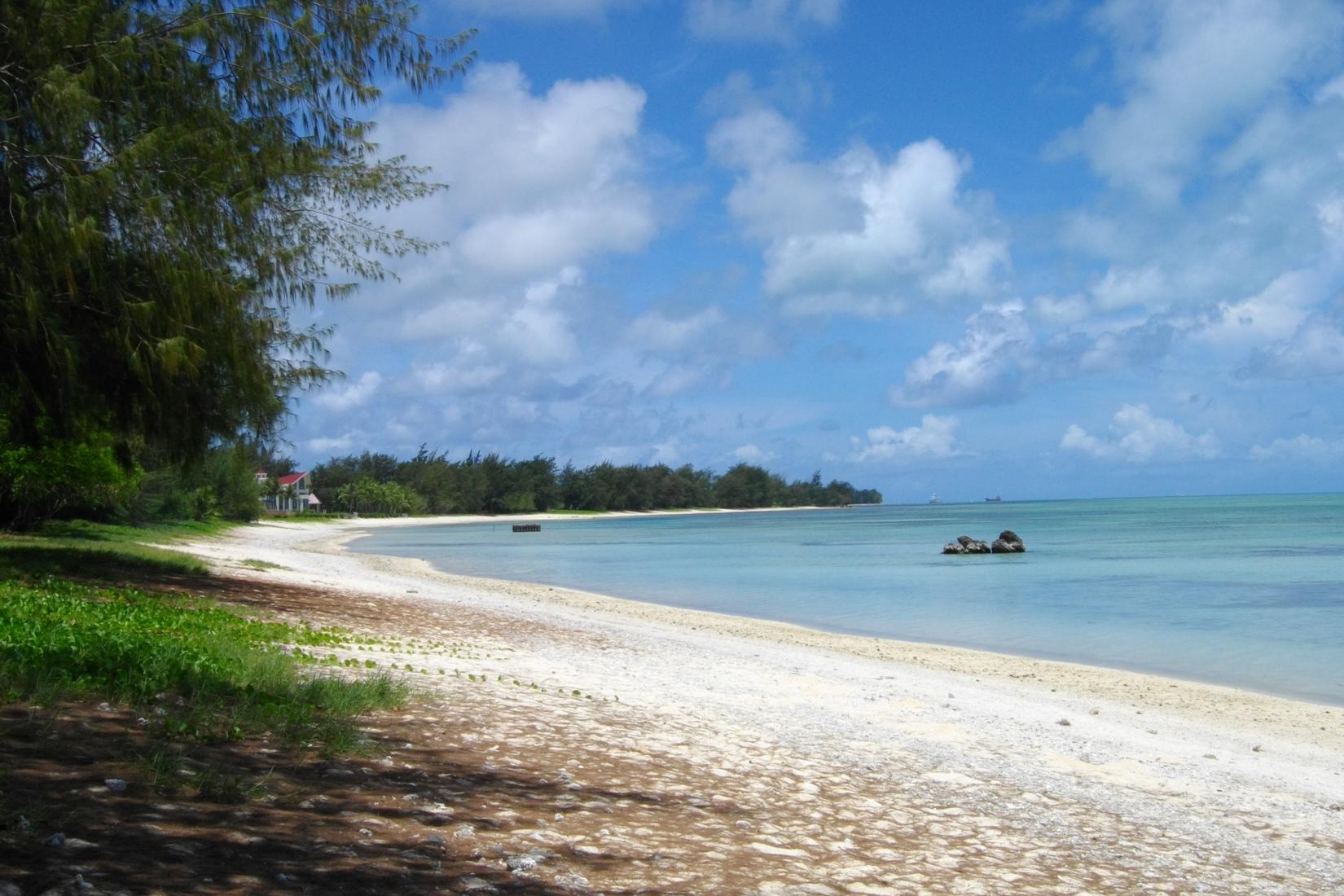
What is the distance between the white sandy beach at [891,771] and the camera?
Result: 5.92 meters

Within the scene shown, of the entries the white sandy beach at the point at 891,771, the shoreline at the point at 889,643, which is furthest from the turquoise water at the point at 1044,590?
the white sandy beach at the point at 891,771

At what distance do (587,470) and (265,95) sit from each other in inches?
7143

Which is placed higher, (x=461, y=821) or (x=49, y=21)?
(x=49, y=21)

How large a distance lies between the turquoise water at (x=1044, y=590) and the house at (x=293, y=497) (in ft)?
153

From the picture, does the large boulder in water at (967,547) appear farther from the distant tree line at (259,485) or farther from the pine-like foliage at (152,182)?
the pine-like foliage at (152,182)

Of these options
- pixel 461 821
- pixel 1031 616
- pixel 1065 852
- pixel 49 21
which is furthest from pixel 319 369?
pixel 1031 616

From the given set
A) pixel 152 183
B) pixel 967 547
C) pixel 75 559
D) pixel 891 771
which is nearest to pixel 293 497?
pixel 967 547

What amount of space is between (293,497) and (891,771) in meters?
128

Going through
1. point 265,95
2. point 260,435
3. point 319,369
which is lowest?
point 260,435

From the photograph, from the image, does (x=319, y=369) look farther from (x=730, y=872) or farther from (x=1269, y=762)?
(x=1269, y=762)

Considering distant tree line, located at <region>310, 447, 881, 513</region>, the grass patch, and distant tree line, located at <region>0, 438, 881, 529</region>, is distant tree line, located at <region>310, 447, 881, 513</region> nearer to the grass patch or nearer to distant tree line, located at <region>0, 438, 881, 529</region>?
distant tree line, located at <region>0, 438, 881, 529</region>

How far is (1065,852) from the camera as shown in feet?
22.1

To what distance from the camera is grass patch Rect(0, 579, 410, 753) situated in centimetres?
671

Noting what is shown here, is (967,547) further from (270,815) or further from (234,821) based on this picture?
(234,821)
